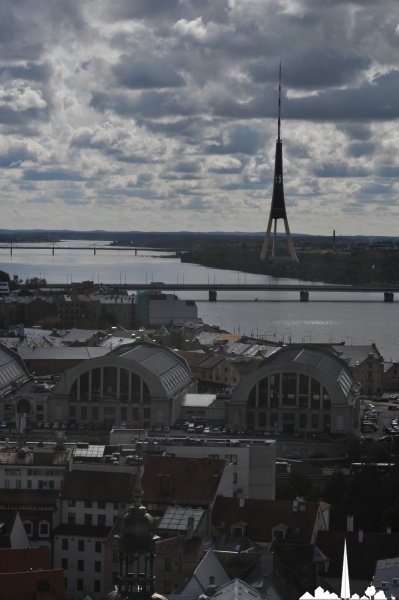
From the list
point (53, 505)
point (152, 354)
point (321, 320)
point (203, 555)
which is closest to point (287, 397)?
point (152, 354)

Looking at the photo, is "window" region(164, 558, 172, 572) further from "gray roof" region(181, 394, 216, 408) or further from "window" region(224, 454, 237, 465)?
"gray roof" region(181, 394, 216, 408)

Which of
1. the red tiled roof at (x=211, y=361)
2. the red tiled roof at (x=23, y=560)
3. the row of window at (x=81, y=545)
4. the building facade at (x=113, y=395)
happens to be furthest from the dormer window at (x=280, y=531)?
the red tiled roof at (x=211, y=361)

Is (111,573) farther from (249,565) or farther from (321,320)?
(321,320)

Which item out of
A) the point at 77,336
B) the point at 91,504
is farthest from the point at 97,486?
the point at 77,336

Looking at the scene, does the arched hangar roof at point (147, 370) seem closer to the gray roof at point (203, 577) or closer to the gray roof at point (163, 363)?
the gray roof at point (163, 363)

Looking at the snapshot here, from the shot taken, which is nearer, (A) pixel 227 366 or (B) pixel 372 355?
(A) pixel 227 366

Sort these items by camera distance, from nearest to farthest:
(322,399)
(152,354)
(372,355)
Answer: (322,399)
(152,354)
(372,355)
